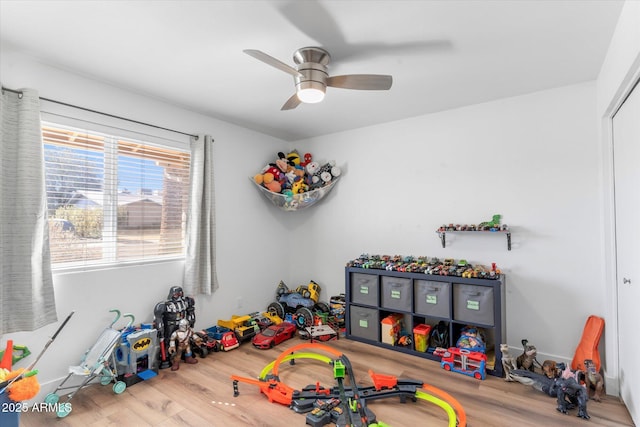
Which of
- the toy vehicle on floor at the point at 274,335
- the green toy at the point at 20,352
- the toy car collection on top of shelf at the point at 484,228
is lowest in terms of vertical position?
the toy vehicle on floor at the point at 274,335

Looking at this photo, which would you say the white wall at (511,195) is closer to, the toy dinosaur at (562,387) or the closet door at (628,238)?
the closet door at (628,238)

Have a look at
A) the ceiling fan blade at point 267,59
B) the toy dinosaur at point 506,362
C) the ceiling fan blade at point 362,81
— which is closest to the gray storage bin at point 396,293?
the toy dinosaur at point 506,362

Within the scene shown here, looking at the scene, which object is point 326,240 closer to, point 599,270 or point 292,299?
point 292,299

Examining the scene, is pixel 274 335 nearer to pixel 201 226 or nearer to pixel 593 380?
pixel 201 226

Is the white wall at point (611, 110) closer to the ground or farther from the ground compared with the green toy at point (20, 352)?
farther from the ground

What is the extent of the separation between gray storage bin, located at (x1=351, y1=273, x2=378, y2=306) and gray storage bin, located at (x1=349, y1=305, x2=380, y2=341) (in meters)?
0.09

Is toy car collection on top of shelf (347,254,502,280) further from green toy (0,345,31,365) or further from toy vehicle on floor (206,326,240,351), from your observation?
green toy (0,345,31,365)

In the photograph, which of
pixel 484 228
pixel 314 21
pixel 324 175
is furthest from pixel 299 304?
pixel 314 21

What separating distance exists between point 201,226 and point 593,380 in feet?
11.7

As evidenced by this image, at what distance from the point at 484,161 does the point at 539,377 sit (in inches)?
75.7

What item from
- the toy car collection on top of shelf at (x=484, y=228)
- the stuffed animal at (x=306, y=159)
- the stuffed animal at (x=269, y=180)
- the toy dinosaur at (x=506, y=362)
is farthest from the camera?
the stuffed animal at (x=306, y=159)

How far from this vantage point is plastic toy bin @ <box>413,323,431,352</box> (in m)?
2.97

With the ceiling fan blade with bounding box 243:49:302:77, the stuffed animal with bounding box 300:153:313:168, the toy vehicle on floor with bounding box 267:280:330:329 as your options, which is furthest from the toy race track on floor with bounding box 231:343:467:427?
the stuffed animal with bounding box 300:153:313:168

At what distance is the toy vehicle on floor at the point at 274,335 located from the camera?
3.17 meters
